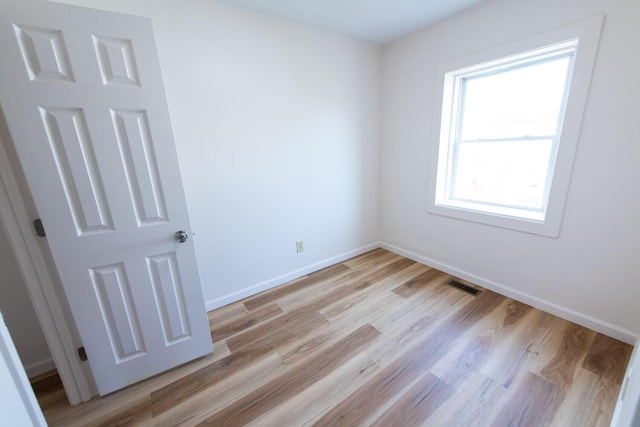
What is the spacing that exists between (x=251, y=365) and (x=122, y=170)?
143 centimetres

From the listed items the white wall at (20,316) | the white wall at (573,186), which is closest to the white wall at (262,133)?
the white wall at (573,186)

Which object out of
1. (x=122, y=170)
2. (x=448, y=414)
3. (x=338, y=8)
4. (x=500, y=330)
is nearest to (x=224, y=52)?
(x=338, y=8)

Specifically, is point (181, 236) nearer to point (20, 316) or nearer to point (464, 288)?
point (20, 316)

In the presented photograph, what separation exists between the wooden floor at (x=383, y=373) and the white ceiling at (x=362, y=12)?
2.49m

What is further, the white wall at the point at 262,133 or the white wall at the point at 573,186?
the white wall at the point at 262,133

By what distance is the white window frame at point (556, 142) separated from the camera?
65.6 inches

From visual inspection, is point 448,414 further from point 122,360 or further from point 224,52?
point 224,52

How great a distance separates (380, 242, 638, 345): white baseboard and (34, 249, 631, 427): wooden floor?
6 centimetres

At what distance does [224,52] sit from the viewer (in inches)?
78.0

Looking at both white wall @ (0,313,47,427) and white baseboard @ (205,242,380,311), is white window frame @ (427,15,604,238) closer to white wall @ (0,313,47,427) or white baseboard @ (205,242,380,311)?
white baseboard @ (205,242,380,311)

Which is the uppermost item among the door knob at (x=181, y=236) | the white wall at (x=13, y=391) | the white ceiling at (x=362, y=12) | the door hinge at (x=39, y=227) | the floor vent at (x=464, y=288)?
the white ceiling at (x=362, y=12)

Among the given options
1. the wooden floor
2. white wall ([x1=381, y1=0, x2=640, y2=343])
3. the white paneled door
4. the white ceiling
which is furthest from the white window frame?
the white paneled door

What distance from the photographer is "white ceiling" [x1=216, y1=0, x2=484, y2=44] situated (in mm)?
1972

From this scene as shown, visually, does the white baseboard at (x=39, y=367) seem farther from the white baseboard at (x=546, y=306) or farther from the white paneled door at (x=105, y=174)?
the white baseboard at (x=546, y=306)
